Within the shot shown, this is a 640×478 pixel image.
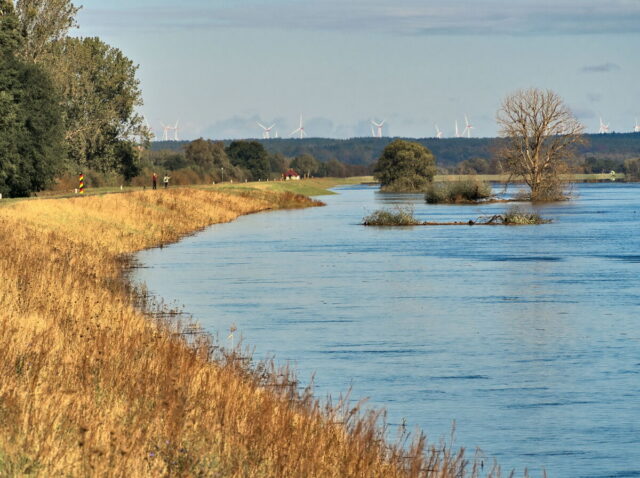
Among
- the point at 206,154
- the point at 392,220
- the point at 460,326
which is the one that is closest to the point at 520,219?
the point at 392,220

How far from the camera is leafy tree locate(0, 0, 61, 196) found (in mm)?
61866

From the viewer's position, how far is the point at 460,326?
26.7m

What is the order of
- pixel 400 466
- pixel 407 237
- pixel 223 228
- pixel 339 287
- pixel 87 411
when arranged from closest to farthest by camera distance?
1. pixel 87 411
2. pixel 400 466
3. pixel 339 287
4. pixel 407 237
5. pixel 223 228

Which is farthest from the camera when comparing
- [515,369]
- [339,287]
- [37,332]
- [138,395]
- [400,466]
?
[339,287]

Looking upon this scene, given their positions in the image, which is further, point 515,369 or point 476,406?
point 515,369

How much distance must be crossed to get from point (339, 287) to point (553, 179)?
257 feet

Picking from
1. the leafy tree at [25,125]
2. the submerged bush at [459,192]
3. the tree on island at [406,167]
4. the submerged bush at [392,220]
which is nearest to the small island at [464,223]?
the submerged bush at [392,220]

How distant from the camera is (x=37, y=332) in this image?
16.6 meters

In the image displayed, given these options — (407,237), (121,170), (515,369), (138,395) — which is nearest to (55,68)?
(121,170)

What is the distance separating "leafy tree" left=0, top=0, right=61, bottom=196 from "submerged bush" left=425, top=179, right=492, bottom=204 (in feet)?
171

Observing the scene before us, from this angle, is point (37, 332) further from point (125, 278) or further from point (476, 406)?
point (125, 278)

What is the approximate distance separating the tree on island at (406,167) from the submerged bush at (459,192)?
→ 63.1m

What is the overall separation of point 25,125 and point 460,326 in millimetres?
46923

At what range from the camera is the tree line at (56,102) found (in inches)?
2512
